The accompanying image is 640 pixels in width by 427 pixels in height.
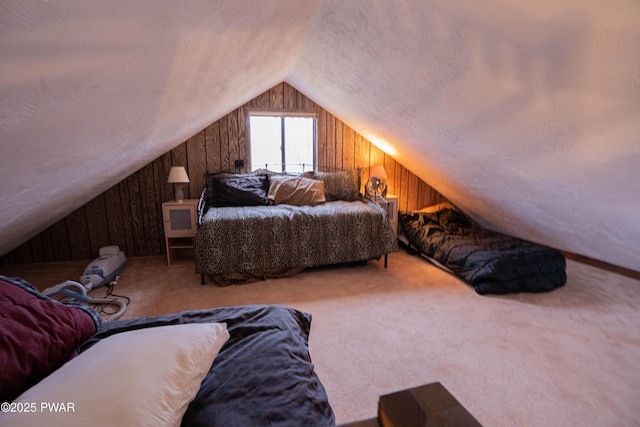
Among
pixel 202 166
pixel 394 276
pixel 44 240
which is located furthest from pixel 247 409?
pixel 44 240

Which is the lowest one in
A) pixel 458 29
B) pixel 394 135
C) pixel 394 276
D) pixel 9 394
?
pixel 394 276

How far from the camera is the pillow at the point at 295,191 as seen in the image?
352 cm

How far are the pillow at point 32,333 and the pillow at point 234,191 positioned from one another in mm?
2417

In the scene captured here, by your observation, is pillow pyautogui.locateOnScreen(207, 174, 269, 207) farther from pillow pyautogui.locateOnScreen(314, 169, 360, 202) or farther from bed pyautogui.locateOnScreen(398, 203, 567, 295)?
bed pyautogui.locateOnScreen(398, 203, 567, 295)

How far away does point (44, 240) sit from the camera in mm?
3377

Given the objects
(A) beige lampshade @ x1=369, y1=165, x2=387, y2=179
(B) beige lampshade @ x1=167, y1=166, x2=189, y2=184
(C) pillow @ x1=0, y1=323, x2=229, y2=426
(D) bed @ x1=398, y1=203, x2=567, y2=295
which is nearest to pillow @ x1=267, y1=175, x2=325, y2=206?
(A) beige lampshade @ x1=369, y1=165, x2=387, y2=179

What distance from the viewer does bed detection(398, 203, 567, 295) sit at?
8.76 feet

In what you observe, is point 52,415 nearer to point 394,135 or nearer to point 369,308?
point 369,308

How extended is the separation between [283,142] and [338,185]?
3.02 ft

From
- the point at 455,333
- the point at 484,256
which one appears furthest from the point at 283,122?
the point at 455,333

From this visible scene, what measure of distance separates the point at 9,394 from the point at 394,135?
10.3ft

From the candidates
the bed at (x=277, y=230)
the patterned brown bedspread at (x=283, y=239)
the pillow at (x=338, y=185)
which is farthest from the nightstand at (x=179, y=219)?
the pillow at (x=338, y=185)

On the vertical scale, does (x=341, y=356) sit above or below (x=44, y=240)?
below

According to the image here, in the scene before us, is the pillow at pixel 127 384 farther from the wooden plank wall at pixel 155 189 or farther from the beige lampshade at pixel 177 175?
the wooden plank wall at pixel 155 189
